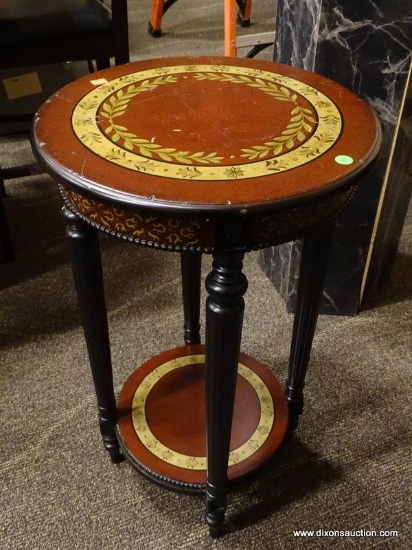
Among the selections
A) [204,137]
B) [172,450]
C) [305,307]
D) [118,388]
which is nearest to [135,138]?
[204,137]

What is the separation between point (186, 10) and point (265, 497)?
2902 millimetres

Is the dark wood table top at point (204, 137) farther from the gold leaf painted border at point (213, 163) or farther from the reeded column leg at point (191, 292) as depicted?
the reeded column leg at point (191, 292)

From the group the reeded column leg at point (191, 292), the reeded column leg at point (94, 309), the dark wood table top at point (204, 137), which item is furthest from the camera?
the reeded column leg at point (191, 292)

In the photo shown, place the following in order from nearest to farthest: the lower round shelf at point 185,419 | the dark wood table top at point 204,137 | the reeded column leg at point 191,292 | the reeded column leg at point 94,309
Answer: the dark wood table top at point 204,137, the reeded column leg at point 94,309, the lower round shelf at point 185,419, the reeded column leg at point 191,292

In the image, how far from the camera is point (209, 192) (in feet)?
1.90

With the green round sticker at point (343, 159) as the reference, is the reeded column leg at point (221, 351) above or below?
below

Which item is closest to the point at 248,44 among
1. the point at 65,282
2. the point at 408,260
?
the point at 408,260

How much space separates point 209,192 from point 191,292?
54cm

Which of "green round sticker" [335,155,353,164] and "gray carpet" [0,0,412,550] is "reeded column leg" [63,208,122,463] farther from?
"green round sticker" [335,155,353,164]

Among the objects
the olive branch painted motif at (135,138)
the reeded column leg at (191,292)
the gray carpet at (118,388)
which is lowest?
the gray carpet at (118,388)

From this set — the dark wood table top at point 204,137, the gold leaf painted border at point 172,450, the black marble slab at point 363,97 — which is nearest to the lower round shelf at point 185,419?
the gold leaf painted border at point 172,450

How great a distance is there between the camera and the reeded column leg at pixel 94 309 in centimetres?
74

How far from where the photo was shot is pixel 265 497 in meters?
0.98

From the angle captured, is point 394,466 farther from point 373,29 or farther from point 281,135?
point 373,29
